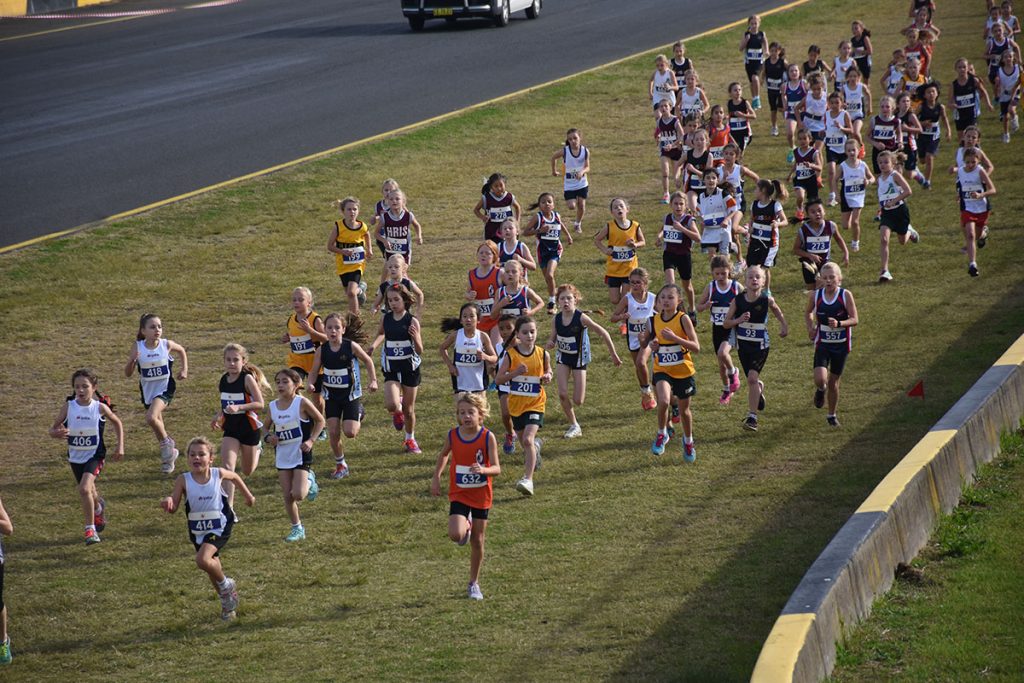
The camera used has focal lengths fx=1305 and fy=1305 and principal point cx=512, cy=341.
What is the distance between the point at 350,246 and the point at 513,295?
3.83 metres

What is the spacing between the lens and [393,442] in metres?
15.4

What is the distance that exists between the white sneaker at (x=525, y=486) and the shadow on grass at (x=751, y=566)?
1478mm

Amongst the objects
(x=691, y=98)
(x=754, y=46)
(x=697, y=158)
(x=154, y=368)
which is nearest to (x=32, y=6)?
(x=754, y=46)

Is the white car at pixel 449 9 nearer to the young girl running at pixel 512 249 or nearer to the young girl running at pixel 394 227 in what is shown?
the young girl running at pixel 394 227

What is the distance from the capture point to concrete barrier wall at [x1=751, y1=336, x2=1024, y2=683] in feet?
28.3

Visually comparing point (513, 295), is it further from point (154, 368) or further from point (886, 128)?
point (886, 128)

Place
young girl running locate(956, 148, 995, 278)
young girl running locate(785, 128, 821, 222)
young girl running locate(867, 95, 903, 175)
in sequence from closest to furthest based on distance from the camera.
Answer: young girl running locate(956, 148, 995, 278) → young girl running locate(785, 128, 821, 222) → young girl running locate(867, 95, 903, 175)

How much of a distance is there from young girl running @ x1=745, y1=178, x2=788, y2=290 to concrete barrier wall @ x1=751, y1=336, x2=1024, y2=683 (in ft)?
16.1

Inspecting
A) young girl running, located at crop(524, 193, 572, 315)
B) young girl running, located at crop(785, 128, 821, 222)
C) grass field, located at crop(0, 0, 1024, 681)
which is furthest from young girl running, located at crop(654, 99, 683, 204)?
young girl running, located at crop(524, 193, 572, 315)

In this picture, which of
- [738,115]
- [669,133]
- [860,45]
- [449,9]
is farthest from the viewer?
[449,9]

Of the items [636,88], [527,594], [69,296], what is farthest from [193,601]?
[636,88]

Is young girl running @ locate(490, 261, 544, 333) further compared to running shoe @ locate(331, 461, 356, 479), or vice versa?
young girl running @ locate(490, 261, 544, 333)

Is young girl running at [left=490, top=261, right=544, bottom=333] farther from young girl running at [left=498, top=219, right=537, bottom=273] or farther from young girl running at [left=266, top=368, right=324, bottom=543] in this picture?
young girl running at [left=266, top=368, right=324, bottom=543]

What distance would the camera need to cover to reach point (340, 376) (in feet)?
46.3
